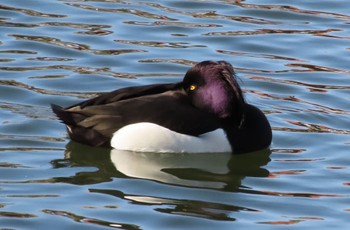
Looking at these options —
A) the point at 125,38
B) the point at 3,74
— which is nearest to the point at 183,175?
the point at 3,74

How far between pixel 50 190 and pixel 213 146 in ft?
5.95

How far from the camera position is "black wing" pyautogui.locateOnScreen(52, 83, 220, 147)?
1139cm

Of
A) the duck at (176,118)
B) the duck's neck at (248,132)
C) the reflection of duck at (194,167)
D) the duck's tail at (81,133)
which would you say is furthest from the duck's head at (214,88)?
the duck's tail at (81,133)

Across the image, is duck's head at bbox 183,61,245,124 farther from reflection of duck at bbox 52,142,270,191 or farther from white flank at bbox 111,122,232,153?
reflection of duck at bbox 52,142,270,191

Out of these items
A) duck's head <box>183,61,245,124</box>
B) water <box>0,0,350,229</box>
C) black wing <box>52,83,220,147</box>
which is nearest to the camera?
water <box>0,0,350,229</box>

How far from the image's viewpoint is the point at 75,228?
30.7ft

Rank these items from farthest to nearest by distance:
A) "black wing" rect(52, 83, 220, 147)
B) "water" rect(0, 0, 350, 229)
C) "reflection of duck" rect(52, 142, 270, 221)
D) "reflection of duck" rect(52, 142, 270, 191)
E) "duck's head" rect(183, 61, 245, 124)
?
"duck's head" rect(183, 61, 245, 124) < "black wing" rect(52, 83, 220, 147) < "reflection of duck" rect(52, 142, 270, 191) < "reflection of duck" rect(52, 142, 270, 221) < "water" rect(0, 0, 350, 229)

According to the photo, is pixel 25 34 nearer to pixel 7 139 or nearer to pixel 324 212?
pixel 7 139

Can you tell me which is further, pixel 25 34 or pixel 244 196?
pixel 25 34

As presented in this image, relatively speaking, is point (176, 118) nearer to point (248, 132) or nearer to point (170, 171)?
point (170, 171)

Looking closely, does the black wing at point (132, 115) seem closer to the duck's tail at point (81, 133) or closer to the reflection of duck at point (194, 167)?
the duck's tail at point (81, 133)

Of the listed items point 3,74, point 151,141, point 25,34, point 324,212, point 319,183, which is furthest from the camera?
point 25,34

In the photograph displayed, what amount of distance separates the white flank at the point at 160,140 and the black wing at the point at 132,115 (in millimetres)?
43

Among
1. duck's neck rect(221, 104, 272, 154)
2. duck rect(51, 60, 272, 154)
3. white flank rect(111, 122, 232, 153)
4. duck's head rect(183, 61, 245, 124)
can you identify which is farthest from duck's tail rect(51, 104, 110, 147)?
duck's neck rect(221, 104, 272, 154)
